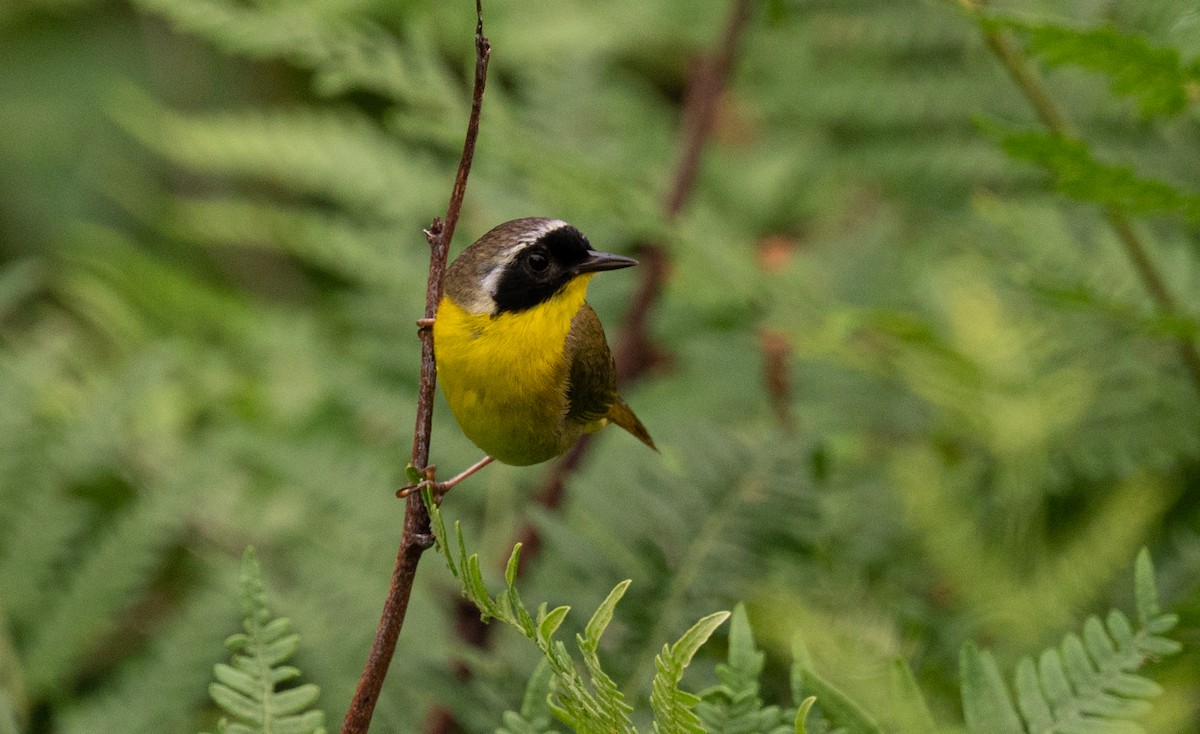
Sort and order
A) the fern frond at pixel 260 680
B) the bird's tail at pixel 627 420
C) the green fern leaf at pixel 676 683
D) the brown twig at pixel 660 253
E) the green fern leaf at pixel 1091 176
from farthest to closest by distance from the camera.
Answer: the brown twig at pixel 660 253 → the bird's tail at pixel 627 420 → the green fern leaf at pixel 1091 176 → the fern frond at pixel 260 680 → the green fern leaf at pixel 676 683

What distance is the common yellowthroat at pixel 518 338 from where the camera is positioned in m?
1.54

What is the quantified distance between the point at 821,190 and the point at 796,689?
276 cm

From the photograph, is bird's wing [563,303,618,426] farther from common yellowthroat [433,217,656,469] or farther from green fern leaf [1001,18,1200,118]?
green fern leaf [1001,18,1200,118]

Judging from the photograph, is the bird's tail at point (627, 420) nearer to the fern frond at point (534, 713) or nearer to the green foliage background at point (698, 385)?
the green foliage background at point (698, 385)

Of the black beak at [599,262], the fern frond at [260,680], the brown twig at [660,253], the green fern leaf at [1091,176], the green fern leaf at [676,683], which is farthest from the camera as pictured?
the brown twig at [660,253]

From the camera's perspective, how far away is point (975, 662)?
1.31 m

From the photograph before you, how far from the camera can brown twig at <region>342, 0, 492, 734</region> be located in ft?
3.44

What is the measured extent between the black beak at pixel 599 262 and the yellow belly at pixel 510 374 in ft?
0.16

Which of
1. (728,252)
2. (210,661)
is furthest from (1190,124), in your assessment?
(210,661)

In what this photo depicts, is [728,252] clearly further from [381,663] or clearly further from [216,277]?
[216,277]

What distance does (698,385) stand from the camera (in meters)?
2.85

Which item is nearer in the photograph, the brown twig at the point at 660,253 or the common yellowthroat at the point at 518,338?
the common yellowthroat at the point at 518,338

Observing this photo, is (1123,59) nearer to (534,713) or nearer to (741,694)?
(741,694)

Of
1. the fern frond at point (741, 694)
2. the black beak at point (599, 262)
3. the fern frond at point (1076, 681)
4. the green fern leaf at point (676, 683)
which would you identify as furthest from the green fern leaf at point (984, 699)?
the black beak at point (599, 262)
